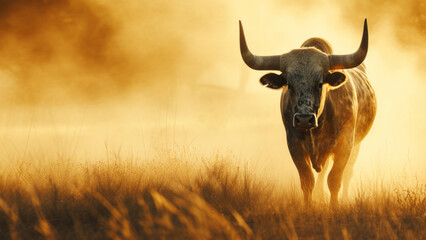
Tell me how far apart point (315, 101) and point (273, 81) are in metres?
0.59

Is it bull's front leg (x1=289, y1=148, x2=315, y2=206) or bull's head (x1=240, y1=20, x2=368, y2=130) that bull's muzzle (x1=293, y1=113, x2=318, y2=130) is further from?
bull's front leg (x1=289, y1=148, x2=315, y2=206)

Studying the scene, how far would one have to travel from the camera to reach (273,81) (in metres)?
6.07

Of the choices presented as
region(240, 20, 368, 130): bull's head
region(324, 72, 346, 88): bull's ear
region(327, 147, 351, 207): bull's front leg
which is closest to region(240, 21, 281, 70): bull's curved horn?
region(240, 20, 368, 130): bull's head

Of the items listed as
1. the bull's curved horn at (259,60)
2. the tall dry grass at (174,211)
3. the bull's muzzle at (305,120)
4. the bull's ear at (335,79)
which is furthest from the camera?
the bull's curved horn at (259,60)

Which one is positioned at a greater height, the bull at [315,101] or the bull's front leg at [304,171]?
the bull at [315,101]

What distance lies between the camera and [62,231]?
14.5 feet

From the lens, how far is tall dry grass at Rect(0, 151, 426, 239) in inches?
166

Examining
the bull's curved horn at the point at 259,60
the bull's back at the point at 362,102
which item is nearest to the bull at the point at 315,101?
the bull's curved horn at the point at 259,60

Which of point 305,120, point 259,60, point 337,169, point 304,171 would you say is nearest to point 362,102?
point 337,169

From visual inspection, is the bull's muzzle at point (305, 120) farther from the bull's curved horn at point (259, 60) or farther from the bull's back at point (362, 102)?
the bull's back at point (362, 102)

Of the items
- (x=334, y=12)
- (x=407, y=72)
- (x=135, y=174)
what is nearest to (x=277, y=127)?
(x=407, y=72)

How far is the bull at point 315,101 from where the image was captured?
18.8ft

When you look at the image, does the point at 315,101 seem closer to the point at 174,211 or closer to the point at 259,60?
the point at 259,60

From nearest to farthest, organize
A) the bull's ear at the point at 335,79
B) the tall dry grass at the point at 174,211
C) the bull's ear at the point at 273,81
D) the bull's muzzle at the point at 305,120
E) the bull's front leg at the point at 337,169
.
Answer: the tall dry grass at the point at 174,211 < the bull's muzzle at the point at 305,120 < the bull's ear at the point at 335,79 < the bull's ear at the point at 273,81 < the bull's front leg at the point at 337,169
